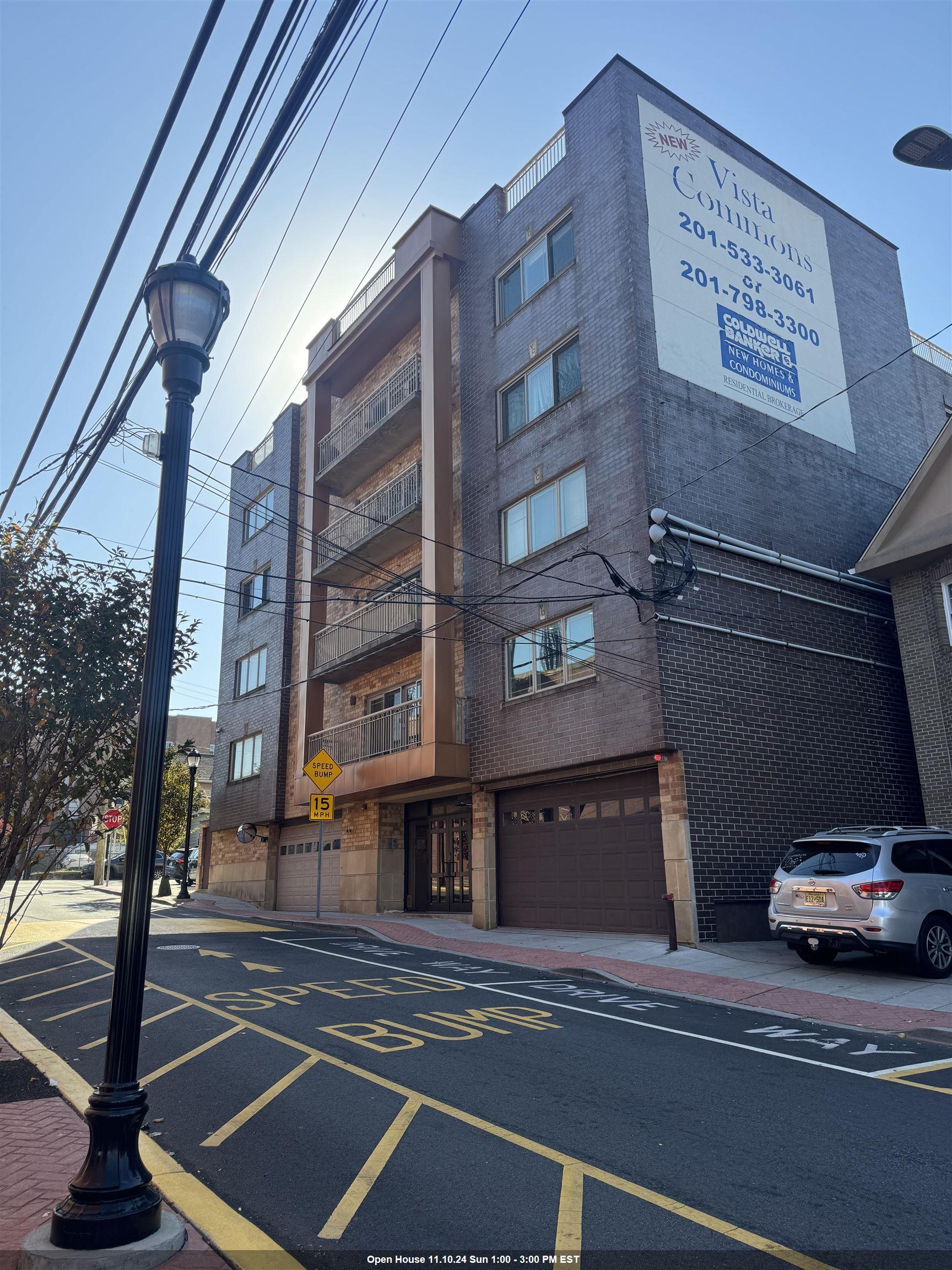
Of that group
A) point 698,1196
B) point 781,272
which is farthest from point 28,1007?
point 781,272

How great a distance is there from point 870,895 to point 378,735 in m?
13.7

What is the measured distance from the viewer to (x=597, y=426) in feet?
58.3

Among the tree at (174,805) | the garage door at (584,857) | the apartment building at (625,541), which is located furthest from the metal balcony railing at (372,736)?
the tree at (174,805)

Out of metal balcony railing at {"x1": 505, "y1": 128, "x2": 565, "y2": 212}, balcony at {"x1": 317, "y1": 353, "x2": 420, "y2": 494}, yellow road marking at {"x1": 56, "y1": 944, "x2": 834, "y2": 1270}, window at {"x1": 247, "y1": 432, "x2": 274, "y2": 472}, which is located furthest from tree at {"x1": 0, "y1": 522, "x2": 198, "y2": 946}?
window at {"x1": 247, "y1": 432, "x2": 274, "y2": 472}

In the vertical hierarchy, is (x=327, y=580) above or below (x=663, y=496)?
above

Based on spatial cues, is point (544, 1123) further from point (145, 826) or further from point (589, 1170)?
point (145, 826)

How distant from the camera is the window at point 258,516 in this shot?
32312 mm

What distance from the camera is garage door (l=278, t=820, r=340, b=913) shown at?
26266 millimetres

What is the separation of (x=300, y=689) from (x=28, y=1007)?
57.8 ft

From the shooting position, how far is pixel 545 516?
19.0m

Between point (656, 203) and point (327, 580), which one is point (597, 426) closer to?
point (656, 203)

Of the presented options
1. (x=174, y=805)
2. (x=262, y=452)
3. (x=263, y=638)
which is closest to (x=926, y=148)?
(x=263, y=638)

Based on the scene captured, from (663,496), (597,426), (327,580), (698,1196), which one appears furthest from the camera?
(327,580)

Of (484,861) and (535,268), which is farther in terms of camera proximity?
(535,268)
